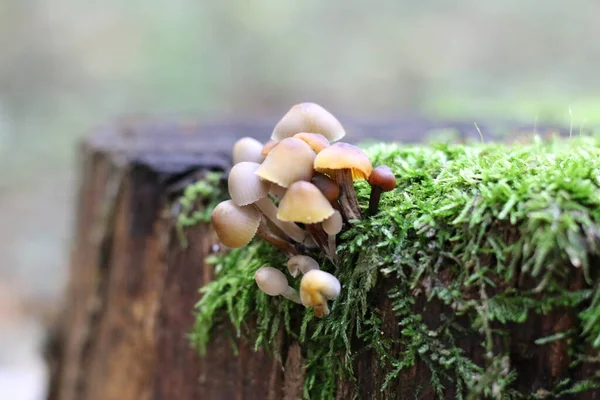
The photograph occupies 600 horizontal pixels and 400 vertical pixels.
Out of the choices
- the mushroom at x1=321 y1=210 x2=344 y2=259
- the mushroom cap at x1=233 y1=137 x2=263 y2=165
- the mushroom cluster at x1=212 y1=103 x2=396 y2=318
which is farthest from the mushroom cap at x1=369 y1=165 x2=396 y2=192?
the mushroom cap at x1=233 y1=137 x2=263 y2=165

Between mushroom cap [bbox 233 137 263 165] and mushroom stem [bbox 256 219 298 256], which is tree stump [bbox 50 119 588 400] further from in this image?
mushroom cap [bbox 233 137 263 165]

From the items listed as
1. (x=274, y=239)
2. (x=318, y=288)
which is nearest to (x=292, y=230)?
(x=274, y=239)

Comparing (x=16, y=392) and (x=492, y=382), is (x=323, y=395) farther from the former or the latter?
(x=16, y=392)

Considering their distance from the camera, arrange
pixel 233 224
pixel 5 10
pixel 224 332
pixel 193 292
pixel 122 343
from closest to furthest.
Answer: pixel 233 224 < pixel 224 332 < pixel 193 292 < pixel 122 343 < pixel 5 10

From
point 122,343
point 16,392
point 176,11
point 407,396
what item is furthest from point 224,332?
point 176,11

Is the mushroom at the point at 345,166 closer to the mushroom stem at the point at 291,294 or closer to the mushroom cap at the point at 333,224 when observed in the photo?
the mushroom cap at the point at 333,224

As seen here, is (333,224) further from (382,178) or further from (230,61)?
(230,61)
